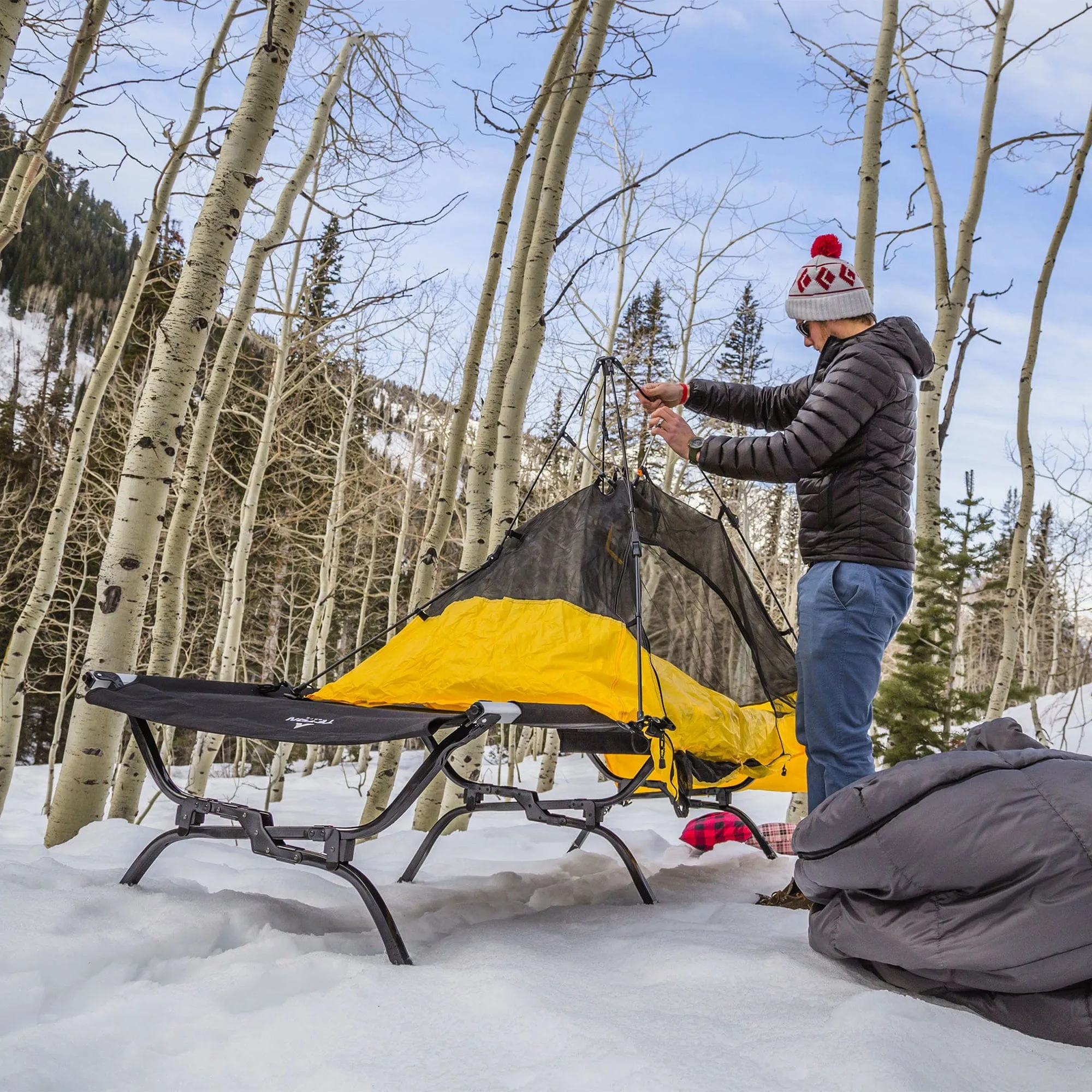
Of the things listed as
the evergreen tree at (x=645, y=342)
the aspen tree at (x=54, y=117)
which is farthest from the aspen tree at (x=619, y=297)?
the aspen tree at (x=54, y=117)

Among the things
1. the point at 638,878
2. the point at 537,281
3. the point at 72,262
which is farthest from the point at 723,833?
the point at 72,262

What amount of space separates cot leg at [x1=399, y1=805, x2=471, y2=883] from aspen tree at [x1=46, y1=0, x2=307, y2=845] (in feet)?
4.72

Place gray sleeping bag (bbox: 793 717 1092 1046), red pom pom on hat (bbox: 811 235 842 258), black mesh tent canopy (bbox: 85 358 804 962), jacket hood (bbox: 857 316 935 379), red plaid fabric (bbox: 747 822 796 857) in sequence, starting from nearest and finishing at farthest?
1. gray sleeping bag (bbox: 793 717 1092 1046)
2. black mesh tent canopy (bbox: 85 358 804 962)
3. jacket hood (bbox: 857 316 935 379)
4. red pom pom on hat (bbox: 811 235 842 258)
5. red plaid fabric (bbox: 747 822 796 857)

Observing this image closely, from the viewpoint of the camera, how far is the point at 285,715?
2309 mm

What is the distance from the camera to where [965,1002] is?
1.70 meters

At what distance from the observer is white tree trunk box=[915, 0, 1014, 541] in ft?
24.2

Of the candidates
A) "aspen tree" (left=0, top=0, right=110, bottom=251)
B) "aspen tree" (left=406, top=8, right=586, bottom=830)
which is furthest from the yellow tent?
"aspen tree" (left=0, top=0, right=110, bottom=251)

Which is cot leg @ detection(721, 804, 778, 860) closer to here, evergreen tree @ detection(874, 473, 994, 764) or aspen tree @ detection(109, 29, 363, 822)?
aspen tree @ detection(109, 29, 363, 822)

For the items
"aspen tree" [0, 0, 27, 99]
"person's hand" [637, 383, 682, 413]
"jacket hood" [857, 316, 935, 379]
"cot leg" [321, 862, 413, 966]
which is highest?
"aspen tree" [0, 0, 27, 99]

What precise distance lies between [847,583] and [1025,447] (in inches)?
304

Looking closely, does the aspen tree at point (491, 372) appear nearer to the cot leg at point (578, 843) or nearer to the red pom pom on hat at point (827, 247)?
the cot leg at point (578, 843)

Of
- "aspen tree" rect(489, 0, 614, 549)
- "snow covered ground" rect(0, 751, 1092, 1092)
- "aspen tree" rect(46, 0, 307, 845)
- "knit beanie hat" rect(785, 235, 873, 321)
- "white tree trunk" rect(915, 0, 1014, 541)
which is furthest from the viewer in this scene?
"white tree trunk" rect(915, 0, 1014, 541)

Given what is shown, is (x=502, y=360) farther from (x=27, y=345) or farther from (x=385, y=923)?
(x=27, y=345)

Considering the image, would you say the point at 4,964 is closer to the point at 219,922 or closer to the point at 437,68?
the point at 219,922
